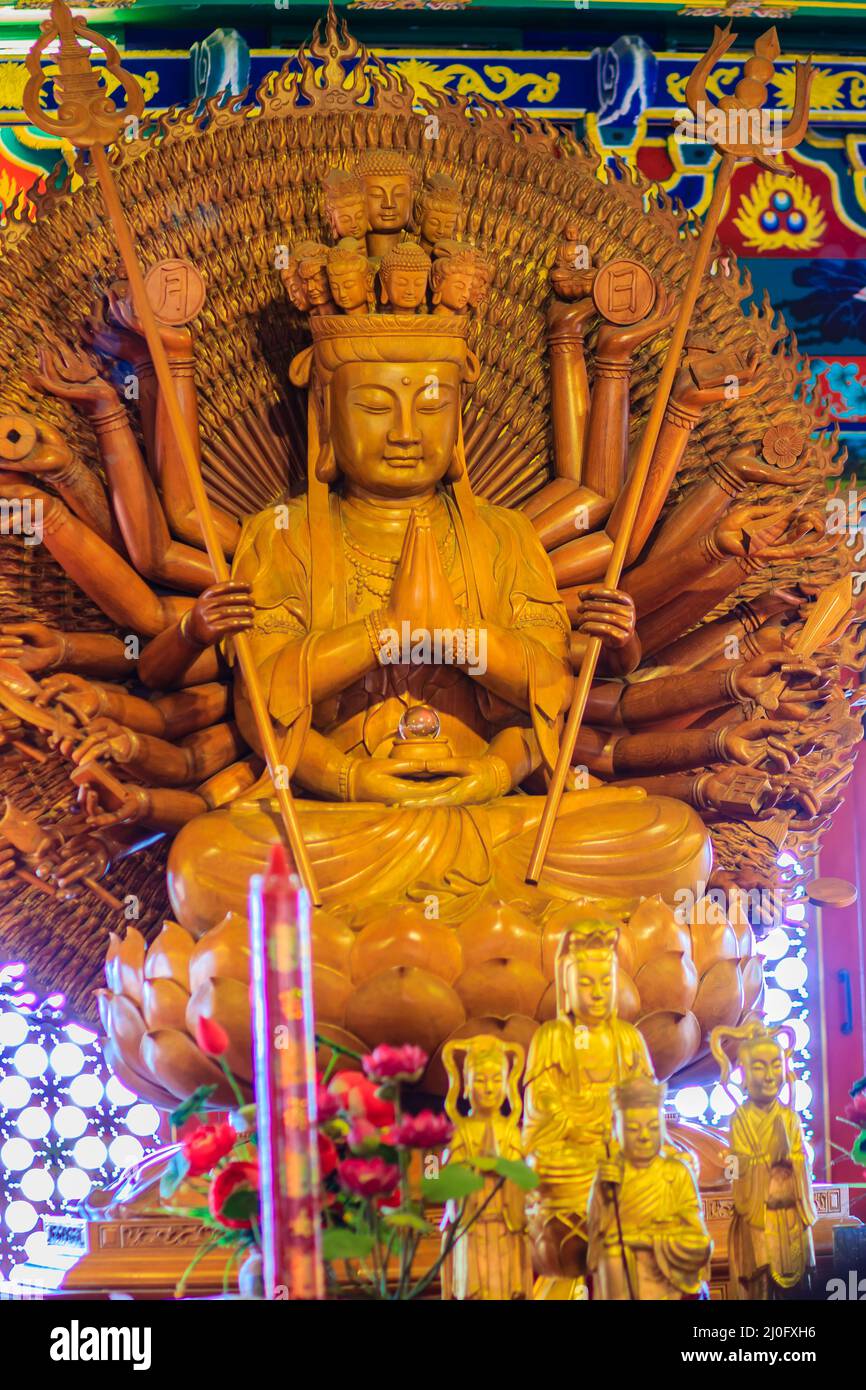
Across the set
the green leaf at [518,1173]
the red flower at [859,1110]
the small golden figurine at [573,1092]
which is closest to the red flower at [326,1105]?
the green leaf at [518,1173]

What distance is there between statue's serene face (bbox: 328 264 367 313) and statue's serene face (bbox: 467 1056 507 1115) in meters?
1.75

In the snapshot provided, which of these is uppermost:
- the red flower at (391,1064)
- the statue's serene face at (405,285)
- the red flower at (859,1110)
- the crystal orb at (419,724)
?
the statue's serene face at (405,285)

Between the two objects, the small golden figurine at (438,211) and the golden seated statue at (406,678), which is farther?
the small golden figurine at (438,211)

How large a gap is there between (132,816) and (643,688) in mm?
1104

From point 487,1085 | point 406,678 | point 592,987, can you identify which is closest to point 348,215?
point 406,678

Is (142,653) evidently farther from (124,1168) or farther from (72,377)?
(124,1168)

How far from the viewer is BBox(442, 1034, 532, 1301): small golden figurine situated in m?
3.75

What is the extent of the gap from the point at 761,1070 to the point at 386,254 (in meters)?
1.92

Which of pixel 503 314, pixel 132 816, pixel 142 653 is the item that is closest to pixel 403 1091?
pixel 132 816

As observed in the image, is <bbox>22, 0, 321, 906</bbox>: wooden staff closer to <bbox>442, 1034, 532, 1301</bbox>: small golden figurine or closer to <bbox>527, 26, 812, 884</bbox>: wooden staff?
<bbox>527, 26, 812, 884</bbox>: wooden staff

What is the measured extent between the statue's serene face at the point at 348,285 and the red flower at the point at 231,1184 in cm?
205

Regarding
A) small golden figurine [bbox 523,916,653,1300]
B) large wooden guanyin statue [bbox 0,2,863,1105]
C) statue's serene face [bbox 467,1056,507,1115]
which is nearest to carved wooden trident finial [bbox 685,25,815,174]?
large wooden guanyin statue [bbox 0,2,863,1105]

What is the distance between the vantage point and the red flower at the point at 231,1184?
348cm

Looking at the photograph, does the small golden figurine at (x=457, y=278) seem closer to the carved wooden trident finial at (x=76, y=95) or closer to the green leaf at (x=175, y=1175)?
the carved wooden trident finial at (x=76, y=95)
